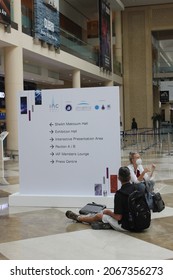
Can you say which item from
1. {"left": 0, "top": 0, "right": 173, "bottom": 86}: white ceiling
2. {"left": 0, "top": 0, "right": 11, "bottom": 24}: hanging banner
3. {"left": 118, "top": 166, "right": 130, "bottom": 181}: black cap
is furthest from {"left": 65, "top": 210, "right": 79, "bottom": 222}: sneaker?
{"left": 0, "top": 0, "right": 173, "bottom": 86}: white ceiling

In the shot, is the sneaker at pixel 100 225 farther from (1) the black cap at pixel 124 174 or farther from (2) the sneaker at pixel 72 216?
(1) the black cap at pixel 124 174

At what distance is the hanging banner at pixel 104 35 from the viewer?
97.8ft

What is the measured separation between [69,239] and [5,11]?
45.7ft

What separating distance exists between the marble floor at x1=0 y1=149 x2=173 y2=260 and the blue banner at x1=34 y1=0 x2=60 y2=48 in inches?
578

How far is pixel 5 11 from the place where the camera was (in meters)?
17.5

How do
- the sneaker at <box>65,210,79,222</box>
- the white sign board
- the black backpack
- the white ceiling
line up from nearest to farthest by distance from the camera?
the black backpack, the sneaker at <box>65,210,79,222</box>, the white sign board, the white ceiling

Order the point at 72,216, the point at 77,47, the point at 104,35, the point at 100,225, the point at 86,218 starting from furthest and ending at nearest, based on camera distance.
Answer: the point at 104,35, the point at 77,47, the point at 72,216, the point at 86,218, the point at 100,225

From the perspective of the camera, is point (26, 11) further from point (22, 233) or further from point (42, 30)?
point (22, 233)

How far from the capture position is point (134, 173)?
7.16 metres

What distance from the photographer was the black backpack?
5461 millimetres

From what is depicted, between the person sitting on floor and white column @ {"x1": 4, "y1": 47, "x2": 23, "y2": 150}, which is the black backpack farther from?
white column @ {"x1": 4, "y1": 47, "x2": 23, "y2": 150}

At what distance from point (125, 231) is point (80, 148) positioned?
6.63 ft

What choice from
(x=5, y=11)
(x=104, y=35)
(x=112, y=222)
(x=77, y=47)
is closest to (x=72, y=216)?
(x=112, y=222)

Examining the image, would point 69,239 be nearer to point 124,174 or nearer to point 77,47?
point 124,174
